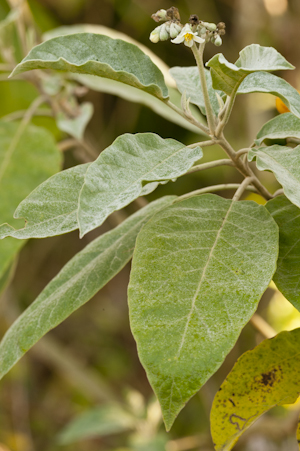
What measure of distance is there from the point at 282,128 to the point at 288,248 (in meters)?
0.13

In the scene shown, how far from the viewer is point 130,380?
2.60 m

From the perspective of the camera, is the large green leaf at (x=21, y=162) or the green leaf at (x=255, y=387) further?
the large green leaf at (x=21, y=162)

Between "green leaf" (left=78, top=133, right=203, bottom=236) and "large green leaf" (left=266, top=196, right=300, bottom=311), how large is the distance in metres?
0.14

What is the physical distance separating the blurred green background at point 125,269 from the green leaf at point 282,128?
1187 mm

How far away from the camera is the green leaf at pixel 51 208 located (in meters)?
0.42

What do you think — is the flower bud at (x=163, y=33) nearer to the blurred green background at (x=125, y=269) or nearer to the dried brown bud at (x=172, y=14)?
the dried brown bud at (x=172, y=14)

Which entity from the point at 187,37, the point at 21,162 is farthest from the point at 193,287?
the point at 21,162

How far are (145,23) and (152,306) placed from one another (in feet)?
7.21

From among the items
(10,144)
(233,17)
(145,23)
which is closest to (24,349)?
(10,144)

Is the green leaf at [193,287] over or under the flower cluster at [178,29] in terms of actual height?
under

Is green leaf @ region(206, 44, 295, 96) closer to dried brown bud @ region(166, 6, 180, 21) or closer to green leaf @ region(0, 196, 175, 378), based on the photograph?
dried brown bud @ region(166, 6, 180, 21)

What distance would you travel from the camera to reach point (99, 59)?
1.60ft

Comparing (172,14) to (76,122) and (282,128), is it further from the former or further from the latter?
(76,122)

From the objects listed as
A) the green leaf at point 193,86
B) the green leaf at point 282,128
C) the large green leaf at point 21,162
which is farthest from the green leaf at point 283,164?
the large green leaf at point 21,162
